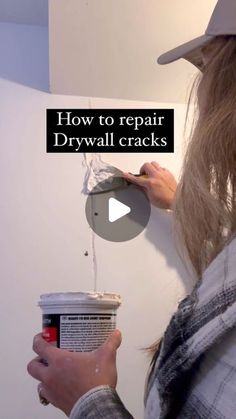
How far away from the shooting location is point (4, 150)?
108cm

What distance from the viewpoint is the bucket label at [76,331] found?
607 mm

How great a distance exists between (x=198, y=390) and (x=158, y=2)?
30.8 inches

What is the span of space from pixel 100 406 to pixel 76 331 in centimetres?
10

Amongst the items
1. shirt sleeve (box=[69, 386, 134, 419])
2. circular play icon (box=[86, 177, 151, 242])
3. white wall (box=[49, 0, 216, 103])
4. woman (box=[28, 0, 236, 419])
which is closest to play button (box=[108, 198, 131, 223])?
circular play icon (box=[86, 177, 151, 242])

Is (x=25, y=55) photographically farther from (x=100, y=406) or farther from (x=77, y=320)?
(x=100, y=406)

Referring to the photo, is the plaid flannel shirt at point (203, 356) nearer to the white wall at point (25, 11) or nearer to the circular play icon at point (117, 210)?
the circular play icon at point (117, 210)

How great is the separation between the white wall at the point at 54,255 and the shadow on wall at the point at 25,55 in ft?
0.20

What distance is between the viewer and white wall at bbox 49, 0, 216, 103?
95cm

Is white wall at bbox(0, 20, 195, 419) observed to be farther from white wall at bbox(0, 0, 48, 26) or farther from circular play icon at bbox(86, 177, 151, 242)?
white wall at bbox(0, 0, 48, 26)

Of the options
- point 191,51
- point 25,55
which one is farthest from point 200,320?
point 25,55

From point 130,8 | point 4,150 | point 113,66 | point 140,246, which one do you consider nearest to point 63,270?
point 140,246

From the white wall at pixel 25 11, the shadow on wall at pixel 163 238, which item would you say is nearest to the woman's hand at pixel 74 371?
the shadow on wall at pixel 163 238

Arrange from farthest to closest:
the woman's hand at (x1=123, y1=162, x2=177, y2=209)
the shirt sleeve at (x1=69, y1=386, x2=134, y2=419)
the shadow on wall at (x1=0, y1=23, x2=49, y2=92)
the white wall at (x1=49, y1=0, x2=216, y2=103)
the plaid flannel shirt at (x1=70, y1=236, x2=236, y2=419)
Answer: the shadow on wall at (x1=0, y1=23, x2=49, y2=92) → the woman's hand at (x1=123, y1=162, x2=177, y2=209) → the white wall at (x1=49, y1=0, x2=216, y2=103) → the shirt sleeve at (x1=69, y1=386, x2=134, y2=419) → the plaid flannel shirt at (x1=70, y1=236, x2=236, y2=419)

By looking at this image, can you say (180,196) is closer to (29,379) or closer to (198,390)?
(198,390)
